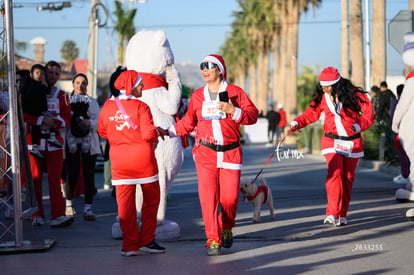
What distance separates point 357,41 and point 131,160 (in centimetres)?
2144

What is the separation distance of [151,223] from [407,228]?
10.1 ft

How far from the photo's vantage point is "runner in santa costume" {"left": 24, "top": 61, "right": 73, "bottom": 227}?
10000 millimetres

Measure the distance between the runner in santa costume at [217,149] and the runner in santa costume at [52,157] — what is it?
2.62 m

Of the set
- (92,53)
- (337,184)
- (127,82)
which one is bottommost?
(337,184)

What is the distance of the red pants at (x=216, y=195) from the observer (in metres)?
7.86

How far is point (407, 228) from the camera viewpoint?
9258 millimetres

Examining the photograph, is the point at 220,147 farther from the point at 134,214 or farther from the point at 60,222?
the point at 60,222

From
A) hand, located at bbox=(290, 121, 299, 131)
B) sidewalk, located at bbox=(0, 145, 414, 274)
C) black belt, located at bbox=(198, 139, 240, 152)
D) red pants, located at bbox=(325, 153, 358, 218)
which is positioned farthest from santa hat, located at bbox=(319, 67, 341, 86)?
black belt, located at bbox=(198, 139, 240, 152)

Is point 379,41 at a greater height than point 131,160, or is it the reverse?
point 379,41

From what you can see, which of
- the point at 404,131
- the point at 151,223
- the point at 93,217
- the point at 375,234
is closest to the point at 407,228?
the point at 375,234

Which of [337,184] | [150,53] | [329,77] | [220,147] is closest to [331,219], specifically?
[337,184]

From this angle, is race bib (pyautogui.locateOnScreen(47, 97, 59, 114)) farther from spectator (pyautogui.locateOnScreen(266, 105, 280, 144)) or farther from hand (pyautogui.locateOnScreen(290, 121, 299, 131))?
spectator (pyautogui.locateOnScreen(266, 105, 280, 144))

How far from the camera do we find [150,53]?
9.02 m

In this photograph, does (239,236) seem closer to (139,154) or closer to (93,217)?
(139,154)
